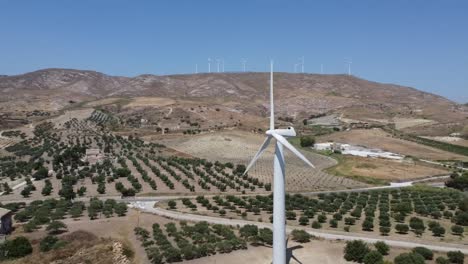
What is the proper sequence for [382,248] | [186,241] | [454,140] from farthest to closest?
[454,140] → [186,241] → [382,248]

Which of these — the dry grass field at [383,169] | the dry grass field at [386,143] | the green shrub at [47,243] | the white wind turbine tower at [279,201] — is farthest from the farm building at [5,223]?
the dry grass field at [386,143]

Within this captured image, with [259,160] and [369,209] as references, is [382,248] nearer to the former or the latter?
[369,209]

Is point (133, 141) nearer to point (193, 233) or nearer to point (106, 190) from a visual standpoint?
point (106, 190)

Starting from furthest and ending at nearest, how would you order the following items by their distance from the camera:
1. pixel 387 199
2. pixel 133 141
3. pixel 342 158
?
1. pixel 133 141
2. pixel 342 158
3. pixel 387 199

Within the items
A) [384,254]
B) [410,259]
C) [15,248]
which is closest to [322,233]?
[384,254]

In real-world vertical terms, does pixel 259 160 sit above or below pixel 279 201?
below

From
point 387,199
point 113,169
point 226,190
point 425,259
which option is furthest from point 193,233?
point 113,169

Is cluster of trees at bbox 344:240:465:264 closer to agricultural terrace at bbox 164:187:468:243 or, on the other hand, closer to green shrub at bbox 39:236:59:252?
agricultural terrace at bbox 164:187:468:243
